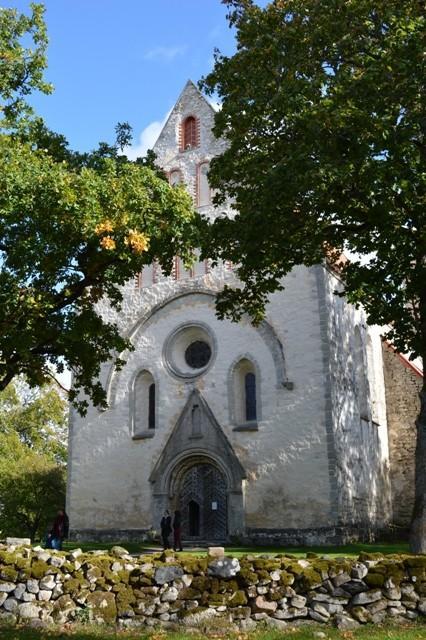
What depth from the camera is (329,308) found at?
24.2m

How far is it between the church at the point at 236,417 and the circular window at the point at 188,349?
6 centimetres

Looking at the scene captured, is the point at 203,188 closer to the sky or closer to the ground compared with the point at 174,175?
closer to the ground

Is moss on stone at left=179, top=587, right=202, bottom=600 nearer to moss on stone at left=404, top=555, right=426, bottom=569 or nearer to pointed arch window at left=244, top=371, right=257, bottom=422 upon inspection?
moss on stone at left=404, top=555, right=426, bottom=569

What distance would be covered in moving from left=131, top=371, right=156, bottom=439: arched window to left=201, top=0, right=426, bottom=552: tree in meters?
12.0

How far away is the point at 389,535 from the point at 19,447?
22.8 metres

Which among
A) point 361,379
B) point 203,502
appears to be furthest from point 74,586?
point 361,379

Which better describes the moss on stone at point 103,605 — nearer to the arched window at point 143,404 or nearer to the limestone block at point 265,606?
the limestone block at point 265,606

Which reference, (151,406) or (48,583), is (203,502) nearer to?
(151,406)

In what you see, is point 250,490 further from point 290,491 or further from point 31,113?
point 31,113

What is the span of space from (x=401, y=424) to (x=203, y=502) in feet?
31.4

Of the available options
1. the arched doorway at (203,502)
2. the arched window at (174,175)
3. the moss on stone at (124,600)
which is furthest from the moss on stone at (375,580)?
the arched window at (174,175)

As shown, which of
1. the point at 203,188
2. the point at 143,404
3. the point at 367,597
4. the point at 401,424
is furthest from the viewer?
the point at 401,424

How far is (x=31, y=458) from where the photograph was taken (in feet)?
121

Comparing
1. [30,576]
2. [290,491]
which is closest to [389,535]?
[290,491]
